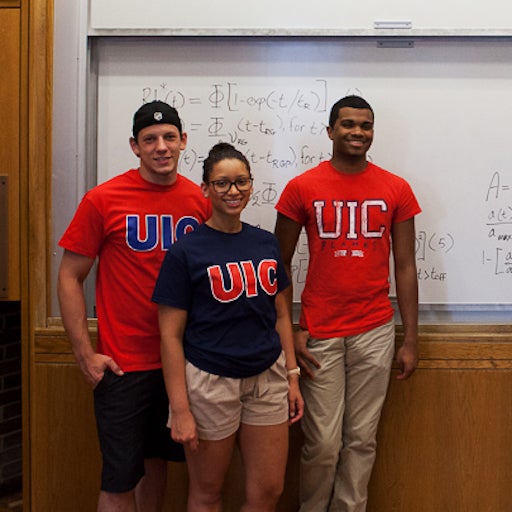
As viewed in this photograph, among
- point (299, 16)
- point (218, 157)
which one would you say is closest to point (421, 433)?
point (218, 157)

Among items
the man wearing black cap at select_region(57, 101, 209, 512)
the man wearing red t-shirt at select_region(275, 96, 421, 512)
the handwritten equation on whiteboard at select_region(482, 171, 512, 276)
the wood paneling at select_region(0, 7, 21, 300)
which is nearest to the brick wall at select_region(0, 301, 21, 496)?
the wood paneling at select_region(0, 7, 21, 300)

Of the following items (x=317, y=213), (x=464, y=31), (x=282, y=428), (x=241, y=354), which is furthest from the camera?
(x=464, y=31)

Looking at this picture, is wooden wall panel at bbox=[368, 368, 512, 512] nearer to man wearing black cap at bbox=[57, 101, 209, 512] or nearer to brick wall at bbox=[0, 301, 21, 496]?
man wearing black cap at bbox=[57, 101, 209, 512]

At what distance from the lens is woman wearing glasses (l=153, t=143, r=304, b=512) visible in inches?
62.2

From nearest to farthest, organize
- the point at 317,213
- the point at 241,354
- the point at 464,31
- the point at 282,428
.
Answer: the point at 241,354, the point at 282,428, the point at 317,213, the point at 464,31

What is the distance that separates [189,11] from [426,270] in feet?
4.12

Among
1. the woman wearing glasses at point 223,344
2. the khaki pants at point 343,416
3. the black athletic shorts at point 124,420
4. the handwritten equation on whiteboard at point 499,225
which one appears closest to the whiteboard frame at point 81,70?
the handwritten equation on whiteboard at point 499,225

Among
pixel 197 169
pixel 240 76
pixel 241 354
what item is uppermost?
pixel 240 76

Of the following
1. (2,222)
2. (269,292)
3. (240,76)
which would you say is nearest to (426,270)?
(269,292)

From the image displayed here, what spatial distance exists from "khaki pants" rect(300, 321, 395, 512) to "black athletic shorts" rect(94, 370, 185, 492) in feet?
1.72

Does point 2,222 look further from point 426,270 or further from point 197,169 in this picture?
point 426,270

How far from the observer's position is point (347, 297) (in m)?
1.92

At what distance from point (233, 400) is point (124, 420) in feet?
1.09

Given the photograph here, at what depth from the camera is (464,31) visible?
7.07ft
